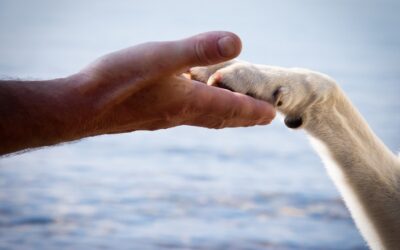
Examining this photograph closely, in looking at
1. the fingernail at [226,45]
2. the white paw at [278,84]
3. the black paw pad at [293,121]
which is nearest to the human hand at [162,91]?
the fingernail at [226,45]

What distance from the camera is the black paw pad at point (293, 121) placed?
144 inches

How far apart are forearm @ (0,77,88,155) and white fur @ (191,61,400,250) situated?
3.91ft

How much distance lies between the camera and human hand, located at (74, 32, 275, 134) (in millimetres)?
2807

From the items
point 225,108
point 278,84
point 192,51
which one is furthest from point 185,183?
point 192,51

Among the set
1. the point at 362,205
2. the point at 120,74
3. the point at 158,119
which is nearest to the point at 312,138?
the point at 362,205

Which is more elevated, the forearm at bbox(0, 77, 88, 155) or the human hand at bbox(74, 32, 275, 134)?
the human hand at bbox(74, 32, 275, 134)

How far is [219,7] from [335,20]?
3497 millimetres

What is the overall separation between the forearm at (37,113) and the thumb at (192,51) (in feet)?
1.15

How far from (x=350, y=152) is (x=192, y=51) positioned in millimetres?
1325

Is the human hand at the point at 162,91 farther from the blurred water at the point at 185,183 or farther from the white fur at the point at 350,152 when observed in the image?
the blurred water at the point at 185,183

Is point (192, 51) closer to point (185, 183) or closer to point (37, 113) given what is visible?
point (37, 113)

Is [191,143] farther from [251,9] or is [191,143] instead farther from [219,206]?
[251,9]

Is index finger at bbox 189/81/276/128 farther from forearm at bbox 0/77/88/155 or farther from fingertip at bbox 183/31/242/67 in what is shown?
forearm at bbox 0/77/88/155

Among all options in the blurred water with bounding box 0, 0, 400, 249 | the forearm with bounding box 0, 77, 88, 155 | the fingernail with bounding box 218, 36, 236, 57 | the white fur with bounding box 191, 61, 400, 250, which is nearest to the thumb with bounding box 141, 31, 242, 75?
the fingernail with bounding box 218, 36, 236, 57
